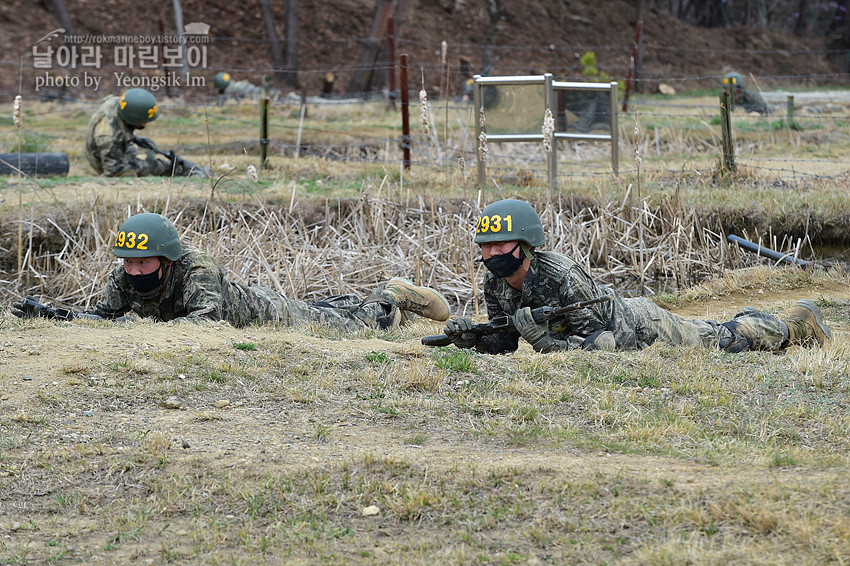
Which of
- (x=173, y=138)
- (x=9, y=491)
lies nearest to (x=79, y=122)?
(x=173, y=138)

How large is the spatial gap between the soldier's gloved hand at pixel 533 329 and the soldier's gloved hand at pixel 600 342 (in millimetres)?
240

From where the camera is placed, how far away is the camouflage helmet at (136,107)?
1261 centimetres

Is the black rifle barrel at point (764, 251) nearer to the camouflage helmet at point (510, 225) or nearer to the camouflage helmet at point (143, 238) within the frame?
the camouflage helmet at point (510, 225)

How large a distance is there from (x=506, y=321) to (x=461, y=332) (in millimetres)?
302

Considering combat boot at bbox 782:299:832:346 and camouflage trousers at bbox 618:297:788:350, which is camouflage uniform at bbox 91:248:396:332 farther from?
combat boot at bbox 782:299:832:346

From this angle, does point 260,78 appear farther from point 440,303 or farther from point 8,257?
point 440,303

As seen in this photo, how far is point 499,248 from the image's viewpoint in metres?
6.22

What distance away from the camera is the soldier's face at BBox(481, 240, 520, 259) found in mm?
6215

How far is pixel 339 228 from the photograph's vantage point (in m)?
10.3

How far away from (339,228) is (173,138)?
7477 millimetres

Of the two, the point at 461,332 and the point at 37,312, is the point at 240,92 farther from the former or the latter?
the point at 461,332

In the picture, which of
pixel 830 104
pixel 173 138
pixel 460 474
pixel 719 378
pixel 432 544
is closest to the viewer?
pixel 432 544

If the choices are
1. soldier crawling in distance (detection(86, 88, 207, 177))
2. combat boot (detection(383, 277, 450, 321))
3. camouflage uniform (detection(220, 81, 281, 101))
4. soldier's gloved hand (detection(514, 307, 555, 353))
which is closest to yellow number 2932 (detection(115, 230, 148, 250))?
combat boot (detection(383, 277, 450, 321))

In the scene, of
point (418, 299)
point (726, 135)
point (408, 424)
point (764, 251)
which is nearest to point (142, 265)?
point (418, 299)
